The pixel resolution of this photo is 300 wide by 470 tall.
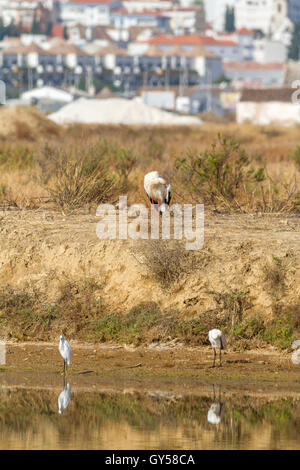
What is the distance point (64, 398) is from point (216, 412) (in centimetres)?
167

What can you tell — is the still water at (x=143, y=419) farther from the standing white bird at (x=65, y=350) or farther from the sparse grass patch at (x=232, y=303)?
the sparse grass patch at (x=232, y=303)

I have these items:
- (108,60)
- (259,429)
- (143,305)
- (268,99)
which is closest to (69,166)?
(143,305)

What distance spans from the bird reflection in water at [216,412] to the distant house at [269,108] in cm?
7469

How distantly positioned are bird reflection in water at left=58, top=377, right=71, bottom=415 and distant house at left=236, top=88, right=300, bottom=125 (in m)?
74.4

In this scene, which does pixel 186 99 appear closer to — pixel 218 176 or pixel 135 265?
pixel 218 176

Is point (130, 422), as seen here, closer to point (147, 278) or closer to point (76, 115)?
point (147, 278)

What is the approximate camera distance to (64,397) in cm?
1188

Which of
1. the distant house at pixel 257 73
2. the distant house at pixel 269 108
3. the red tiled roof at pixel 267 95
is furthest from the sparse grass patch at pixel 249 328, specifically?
the distant house at pixel 257 73

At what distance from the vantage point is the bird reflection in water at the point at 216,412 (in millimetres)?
11133

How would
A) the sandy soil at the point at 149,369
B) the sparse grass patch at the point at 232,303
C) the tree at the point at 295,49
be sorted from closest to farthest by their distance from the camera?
1. the sandy soil at the point at 149,369
2. the sparse grass patch at the point at 232,303
3. the tree at the point at 295,49

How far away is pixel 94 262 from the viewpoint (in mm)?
14375

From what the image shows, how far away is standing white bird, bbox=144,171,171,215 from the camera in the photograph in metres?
15.8

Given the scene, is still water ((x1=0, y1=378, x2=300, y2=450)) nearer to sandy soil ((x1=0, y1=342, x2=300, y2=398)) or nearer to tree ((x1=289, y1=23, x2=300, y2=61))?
sandy soil ((x1=0, y1=342, x2=300, y2=398))

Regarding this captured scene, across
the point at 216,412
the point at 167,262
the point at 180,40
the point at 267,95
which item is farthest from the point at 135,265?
the point at 180,40
